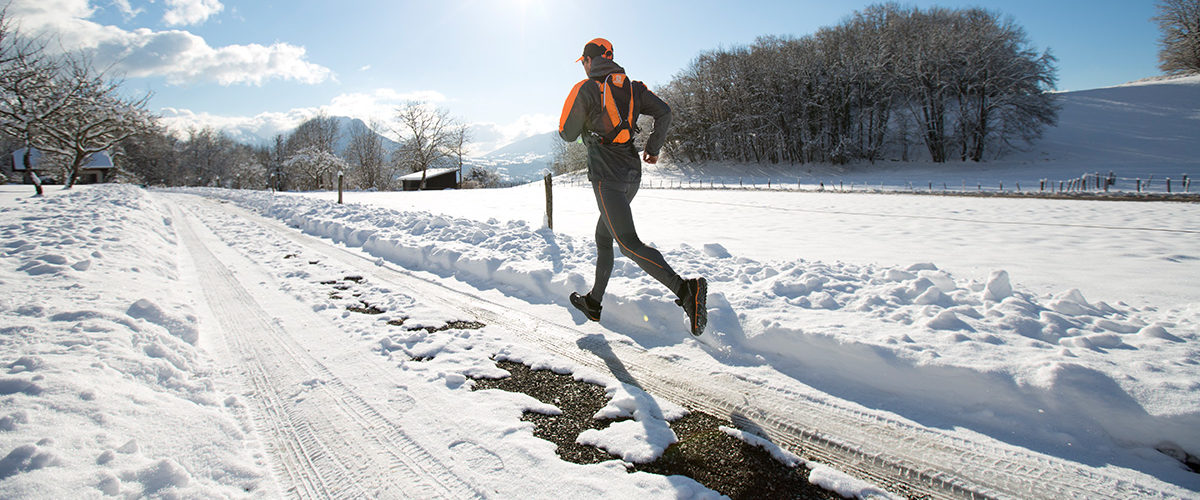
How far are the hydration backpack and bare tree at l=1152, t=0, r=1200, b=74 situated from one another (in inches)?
2518

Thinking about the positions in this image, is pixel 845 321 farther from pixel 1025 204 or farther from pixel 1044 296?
pixel 1025 204

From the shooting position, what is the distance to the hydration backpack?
299 cm

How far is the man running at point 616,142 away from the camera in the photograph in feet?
9.78

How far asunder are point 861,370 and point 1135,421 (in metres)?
1.01

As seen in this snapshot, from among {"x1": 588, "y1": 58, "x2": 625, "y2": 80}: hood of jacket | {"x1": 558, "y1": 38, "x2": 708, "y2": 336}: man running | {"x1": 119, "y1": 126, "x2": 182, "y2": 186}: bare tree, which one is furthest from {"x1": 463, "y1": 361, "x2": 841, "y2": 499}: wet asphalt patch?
{"x1": 119, "y1": 126, "x2": 182, "y2": 186}: bare tree

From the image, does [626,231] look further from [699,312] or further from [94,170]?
Result: [94,170]

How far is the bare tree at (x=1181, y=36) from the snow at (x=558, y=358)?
58414 mm

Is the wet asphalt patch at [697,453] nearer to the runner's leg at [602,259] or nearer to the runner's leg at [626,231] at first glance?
the runner's leg at [626,231]

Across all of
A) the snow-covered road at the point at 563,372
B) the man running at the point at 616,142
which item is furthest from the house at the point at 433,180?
the man running at the point at 616,142

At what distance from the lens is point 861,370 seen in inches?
104

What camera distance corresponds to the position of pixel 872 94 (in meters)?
37.9

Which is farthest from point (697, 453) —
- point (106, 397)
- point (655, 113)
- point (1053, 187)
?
point (1053, 187)

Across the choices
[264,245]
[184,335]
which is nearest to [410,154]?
[264,245]

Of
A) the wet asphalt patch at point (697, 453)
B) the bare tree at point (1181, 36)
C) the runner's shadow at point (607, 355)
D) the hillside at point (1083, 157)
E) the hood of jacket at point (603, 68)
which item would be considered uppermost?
the bare tree at point (1181, 36)
